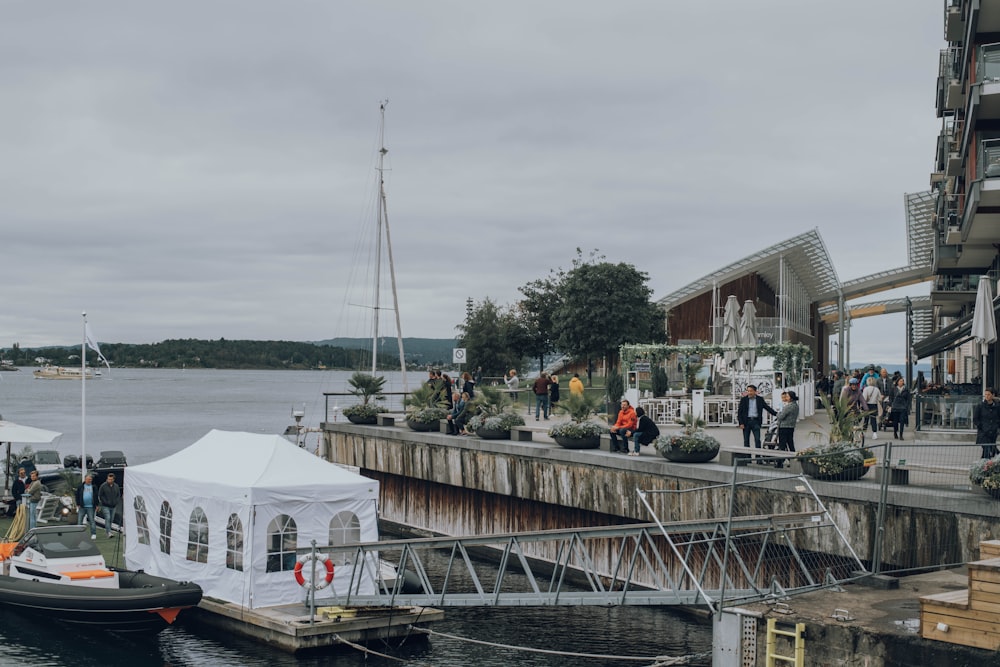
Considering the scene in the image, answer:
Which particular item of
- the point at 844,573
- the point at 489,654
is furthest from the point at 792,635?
the point at 489,654

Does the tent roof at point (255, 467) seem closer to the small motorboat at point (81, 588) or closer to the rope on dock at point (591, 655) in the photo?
the small motorboat at point (81, 588)

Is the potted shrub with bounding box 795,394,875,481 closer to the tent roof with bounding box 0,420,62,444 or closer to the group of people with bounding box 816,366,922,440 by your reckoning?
the group of people with bounding box 816,366,922,440

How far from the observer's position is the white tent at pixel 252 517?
17609mm

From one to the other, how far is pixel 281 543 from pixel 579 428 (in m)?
7.70

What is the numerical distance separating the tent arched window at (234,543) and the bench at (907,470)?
414 inches

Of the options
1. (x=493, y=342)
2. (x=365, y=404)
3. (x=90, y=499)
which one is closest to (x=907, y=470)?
(x=90, y=499)

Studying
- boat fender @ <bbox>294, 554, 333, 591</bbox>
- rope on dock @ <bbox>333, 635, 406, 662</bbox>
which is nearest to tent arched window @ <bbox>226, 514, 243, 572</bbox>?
boat fender @ <bbox>294, 554, 333, 591</bbox>

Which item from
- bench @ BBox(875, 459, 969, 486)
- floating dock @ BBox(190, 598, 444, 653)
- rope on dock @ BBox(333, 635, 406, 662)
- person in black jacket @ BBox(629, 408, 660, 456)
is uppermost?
person in black jacket @ BBox(629, 408, 660, 456)

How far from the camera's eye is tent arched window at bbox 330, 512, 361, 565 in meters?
18.2

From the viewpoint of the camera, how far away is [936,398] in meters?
24.6

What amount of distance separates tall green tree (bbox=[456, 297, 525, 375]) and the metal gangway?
5322 cm

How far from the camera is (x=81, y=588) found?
18.6m

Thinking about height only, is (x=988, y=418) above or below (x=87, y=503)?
above

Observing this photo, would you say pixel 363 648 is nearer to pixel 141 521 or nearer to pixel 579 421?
pixel 141 521
